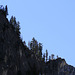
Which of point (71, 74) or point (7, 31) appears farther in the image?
point (71, 74)

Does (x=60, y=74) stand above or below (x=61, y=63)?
below

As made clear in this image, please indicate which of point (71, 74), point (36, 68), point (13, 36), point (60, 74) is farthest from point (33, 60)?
point (71, 74)

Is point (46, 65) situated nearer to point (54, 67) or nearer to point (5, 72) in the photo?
point (54, 67)

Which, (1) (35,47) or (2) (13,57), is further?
(1) (35,47)

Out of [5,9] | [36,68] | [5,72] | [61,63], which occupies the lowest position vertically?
[5,72]

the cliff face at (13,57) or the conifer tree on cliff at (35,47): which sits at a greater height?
the conifer tree on cliff at (35,47)

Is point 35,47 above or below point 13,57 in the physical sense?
above

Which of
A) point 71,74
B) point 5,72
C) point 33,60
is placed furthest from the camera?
point 71,74

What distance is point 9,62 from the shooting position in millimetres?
71875

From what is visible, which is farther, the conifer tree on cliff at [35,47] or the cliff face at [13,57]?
the conifer tree on cliff at [35,47]

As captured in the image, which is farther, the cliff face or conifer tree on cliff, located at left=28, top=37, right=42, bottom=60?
conifer tree on cliff, located at left=28, top=37, right=42, bottom=60

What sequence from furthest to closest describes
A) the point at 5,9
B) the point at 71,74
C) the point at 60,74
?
the point at 71,74
the point at 60,74
the point at 5,9

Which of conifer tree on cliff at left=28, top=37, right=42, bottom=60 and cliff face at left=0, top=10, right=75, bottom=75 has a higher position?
conifer tree on cliff at left=28, top=37, right=42, bottom=60

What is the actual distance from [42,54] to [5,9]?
→ 113 feet
